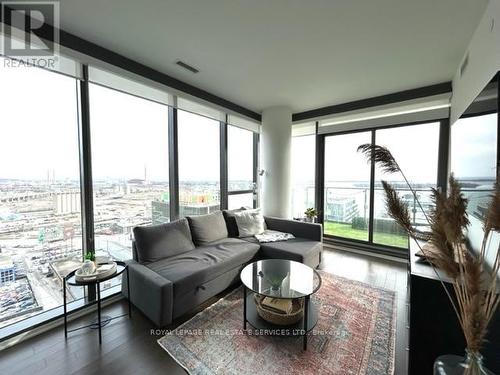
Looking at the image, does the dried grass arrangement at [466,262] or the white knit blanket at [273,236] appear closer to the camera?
the dried grass arrangement at [466,262]

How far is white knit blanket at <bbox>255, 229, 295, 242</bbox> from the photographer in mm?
2971

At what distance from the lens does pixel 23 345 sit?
63.7 inches

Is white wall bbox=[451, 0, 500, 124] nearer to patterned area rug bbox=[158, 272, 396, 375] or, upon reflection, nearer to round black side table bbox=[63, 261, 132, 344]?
patterned area rug bbox=[158, 272, 396, 375]

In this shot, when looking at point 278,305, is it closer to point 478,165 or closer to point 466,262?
point 466,262

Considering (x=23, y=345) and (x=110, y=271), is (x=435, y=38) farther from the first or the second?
(x=23, y=345)

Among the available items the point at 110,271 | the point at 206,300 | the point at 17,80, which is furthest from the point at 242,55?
the point at 206,300

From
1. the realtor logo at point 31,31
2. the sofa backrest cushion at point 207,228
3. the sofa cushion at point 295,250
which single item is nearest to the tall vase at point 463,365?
the sofa cushion at point 295,250

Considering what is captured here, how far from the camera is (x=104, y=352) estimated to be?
156 cm

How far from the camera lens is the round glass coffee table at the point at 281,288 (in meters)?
1.65

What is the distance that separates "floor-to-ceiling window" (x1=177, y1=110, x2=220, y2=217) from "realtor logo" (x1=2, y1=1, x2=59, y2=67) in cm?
139

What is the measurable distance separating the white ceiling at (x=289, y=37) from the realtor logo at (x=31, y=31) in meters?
0.10

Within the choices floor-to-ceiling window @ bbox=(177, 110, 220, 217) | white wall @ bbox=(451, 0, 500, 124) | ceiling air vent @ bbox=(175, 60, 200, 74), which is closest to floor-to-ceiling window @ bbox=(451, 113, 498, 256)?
white wall @ bbox=(451, 0, 500, 124)

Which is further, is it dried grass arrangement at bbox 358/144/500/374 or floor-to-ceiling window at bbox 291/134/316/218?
floor-to-ceiling window at bbox 291/134/316/218

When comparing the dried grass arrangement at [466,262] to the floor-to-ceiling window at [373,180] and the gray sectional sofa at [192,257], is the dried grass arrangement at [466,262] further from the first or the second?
the floor-to-ceiling window at [373,180]
